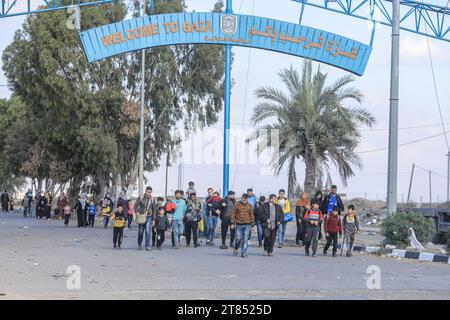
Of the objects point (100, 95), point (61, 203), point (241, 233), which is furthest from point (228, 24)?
point (61, 203)

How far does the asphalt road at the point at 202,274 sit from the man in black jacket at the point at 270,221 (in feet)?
1.16

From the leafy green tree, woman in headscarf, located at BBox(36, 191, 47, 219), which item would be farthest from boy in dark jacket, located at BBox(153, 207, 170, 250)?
woman in headscarf, located at BBox(36, 191, 47, 219)

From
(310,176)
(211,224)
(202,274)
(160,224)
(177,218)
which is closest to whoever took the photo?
(202,274)

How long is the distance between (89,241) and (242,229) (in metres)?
7.07

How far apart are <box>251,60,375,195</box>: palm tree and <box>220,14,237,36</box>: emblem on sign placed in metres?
6.32

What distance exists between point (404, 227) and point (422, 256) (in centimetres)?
196

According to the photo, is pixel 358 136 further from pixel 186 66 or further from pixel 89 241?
pixel 186 66

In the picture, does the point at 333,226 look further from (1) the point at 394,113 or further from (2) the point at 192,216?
(1) the point at 394,113

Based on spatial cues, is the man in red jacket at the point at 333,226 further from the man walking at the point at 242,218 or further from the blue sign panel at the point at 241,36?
the blue sign panel at the point at 241,36

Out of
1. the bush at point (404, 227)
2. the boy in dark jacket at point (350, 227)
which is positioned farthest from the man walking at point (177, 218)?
the bush at point (404, 227)

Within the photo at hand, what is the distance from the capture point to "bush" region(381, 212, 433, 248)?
23.5 metres

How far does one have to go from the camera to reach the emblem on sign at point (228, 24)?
28688mm

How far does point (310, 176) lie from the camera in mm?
33438
